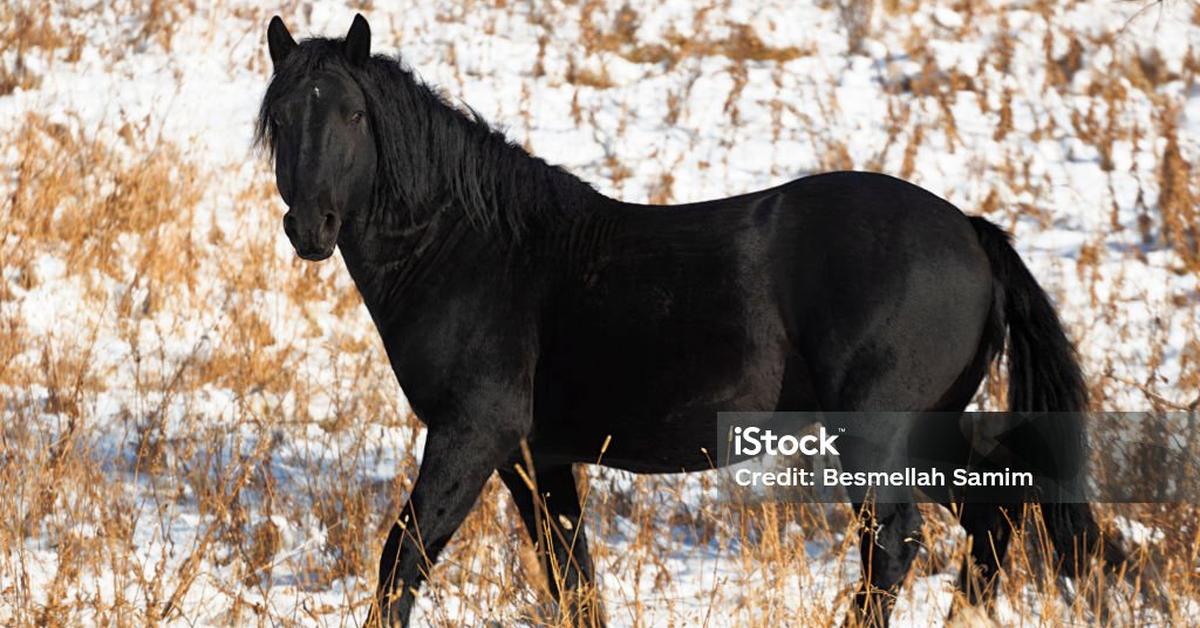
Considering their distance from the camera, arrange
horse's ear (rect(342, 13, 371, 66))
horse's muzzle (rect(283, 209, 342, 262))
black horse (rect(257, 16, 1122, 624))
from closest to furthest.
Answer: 1. horse's muzzle (rect(283, 209, 342, 262))
2. black horse (rect(257, 16, 1122, 624))
3. horse's ear (rect(342, 13, 371, 66))

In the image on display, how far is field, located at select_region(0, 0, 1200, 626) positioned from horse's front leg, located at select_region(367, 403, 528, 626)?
0.50 ft

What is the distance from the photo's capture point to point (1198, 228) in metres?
8.73

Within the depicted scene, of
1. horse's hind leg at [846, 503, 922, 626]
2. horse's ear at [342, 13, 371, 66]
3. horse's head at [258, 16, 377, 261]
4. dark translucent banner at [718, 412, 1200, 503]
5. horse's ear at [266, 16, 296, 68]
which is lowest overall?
horse's hind leg at [846, 503, 922, 626]

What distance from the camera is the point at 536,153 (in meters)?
10.1

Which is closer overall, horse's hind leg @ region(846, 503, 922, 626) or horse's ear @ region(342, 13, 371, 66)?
horse's hind leg @ region(846, 503, 922, 626)

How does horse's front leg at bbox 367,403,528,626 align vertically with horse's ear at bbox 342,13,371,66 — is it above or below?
below

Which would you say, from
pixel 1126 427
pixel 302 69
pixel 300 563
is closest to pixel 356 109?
pixel 302 69

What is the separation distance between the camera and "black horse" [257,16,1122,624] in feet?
12.5

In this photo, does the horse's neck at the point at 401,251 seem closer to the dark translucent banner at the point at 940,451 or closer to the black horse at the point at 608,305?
the black horse at the point at 608,305

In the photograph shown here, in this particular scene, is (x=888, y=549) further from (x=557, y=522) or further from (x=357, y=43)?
(x=357, y=43)

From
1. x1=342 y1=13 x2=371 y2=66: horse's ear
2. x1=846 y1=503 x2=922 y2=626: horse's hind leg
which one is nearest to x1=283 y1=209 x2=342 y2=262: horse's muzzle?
x1=342 y1=13 x2=371 y2=66: horse's ear

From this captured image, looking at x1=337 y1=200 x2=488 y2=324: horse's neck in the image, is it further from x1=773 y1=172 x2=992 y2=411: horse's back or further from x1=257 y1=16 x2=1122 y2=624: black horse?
x1=773 y1=172 x2=992 y2=411: horse's back

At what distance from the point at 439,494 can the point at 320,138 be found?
1143mm

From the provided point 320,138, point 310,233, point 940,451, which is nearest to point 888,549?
point 940,451
